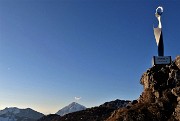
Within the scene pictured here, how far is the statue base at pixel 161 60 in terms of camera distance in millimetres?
111938

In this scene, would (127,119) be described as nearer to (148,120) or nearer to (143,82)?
(148,120)

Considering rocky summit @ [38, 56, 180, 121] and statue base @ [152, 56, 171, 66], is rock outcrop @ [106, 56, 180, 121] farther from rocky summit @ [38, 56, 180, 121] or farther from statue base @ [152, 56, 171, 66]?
statue base @ [152, 56, 171, 66]

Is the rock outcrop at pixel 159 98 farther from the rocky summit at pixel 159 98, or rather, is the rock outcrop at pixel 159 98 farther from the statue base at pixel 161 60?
the statue base at pixel 161 60

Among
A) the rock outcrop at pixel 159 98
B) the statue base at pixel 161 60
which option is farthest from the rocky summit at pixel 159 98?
the statue base at pixel 161 60

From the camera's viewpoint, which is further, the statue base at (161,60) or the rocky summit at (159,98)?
the statue base at (161,60)

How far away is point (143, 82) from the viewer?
395 feet

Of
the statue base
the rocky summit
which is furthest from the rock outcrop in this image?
the statue base

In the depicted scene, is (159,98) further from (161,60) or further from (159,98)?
(161,60)

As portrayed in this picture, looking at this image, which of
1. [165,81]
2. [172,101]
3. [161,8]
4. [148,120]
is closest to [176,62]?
[165,81]

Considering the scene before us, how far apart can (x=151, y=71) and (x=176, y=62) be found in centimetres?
970

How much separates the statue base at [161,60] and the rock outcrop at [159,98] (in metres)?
1.30

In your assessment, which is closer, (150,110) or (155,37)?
(150,110)

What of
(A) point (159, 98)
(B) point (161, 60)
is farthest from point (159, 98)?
(B) point (161, 60)

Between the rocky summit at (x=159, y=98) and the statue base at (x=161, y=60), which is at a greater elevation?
the statue base at (x=161, y=60)
